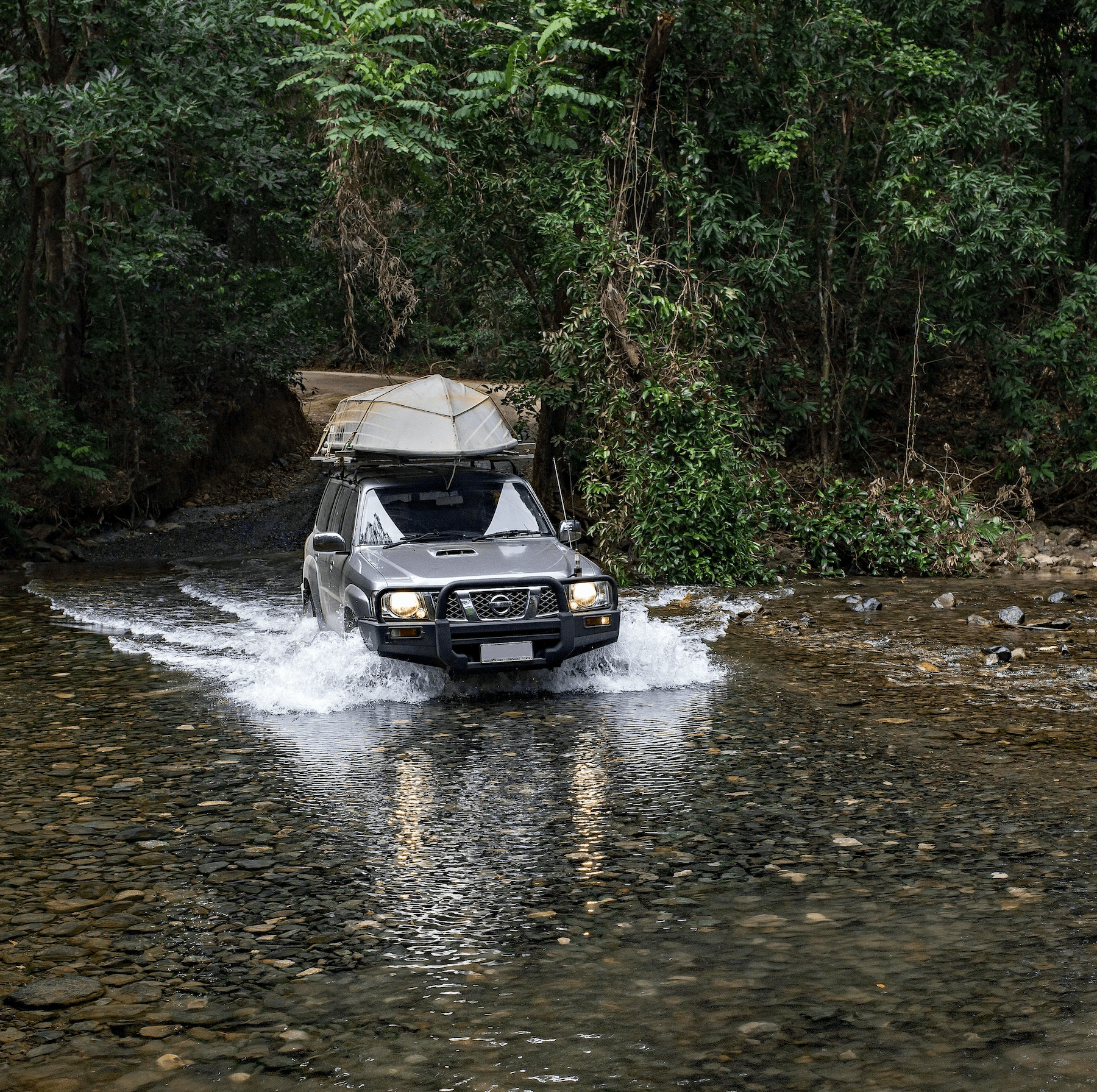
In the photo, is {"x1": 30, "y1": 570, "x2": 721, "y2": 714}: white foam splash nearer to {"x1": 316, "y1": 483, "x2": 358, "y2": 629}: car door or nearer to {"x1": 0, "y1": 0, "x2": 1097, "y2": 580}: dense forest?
{"x1": 316, "y1": 483, "x2": 358, "y2": 629}: car door

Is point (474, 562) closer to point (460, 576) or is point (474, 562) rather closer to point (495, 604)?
point (460, 576)

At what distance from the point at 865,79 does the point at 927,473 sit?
625 cm

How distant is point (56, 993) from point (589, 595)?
18.4 feet

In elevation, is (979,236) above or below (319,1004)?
above

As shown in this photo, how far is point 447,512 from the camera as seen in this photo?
35.2 ft

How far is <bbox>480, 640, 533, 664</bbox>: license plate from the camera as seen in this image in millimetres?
9172

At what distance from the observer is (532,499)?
11.1m

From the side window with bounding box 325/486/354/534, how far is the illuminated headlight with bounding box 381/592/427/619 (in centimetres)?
210

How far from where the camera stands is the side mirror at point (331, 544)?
1030 cm

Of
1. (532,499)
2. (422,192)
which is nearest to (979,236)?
(422,192)

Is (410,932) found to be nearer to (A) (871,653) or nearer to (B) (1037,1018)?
(B) (1037,1018)

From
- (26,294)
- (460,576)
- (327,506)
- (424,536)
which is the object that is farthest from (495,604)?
(26,294)

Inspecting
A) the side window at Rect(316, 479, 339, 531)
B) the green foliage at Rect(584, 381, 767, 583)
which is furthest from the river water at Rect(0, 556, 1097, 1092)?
the green foliage at Rect(584, 381, 767, 583)

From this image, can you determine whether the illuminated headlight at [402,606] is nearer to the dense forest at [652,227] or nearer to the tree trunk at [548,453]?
the dense forest at [652,227]
